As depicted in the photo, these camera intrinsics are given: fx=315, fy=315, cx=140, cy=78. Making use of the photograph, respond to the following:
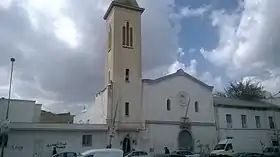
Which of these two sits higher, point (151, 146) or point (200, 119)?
point (200, 119)

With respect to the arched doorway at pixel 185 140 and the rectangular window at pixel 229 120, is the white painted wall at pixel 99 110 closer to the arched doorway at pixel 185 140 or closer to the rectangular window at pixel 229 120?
the arched doorway at pixel 185 140

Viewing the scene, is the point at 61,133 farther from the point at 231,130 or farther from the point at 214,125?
the point at 231,130

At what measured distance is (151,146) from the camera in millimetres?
36188

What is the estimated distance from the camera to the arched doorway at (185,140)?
38.2 m

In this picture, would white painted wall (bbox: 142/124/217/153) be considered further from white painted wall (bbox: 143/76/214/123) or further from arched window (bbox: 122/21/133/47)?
arched window (bbox: 122/21/133/47)

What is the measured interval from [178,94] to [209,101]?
4.67 metres

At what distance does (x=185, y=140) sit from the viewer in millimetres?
38750

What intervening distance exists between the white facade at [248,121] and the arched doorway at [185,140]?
4.13 m

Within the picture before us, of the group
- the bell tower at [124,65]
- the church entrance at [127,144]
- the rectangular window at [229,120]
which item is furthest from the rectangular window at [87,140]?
the rectangular window at [229,120]

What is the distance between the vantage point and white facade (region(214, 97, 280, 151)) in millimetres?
40844

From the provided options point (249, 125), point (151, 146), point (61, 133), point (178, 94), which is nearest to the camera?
point (61, 133)

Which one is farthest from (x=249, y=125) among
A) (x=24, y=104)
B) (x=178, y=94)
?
(x=24, y=104)

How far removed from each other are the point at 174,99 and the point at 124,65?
7517 millimetres

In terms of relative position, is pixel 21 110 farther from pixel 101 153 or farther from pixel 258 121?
pixel 258 121
